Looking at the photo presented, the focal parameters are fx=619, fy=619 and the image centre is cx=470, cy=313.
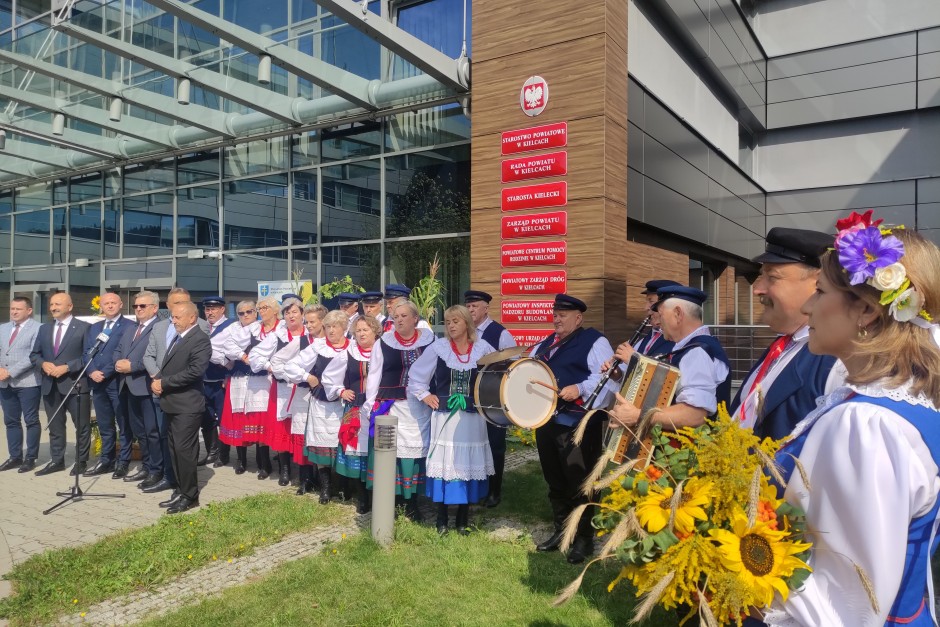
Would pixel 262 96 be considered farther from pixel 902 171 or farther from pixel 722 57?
Result: pixel 902 171

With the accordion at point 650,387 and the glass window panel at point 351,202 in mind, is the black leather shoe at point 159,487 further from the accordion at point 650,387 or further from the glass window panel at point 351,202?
the glass window panel at point 351,202

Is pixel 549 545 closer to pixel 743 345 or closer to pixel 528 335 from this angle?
pixel 528 335

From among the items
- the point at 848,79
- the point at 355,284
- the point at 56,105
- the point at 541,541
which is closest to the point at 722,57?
the point at 848,79

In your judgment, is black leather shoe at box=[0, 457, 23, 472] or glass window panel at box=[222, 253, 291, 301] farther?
glass window panel at box=[222, 253, 291, 301]

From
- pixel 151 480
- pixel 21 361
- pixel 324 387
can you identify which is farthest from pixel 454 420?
pixel 21 361

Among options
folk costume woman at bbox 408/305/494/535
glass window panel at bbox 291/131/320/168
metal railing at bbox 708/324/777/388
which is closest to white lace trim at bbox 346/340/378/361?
folk costume woman at bbox 408/305/494/535

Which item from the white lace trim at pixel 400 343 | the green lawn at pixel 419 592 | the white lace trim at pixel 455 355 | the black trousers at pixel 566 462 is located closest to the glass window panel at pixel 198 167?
the white lace trim at pixel 400 343

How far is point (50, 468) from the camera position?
727cm

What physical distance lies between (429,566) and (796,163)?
1706 cm

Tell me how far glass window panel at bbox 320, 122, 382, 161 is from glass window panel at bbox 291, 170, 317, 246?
0.59m

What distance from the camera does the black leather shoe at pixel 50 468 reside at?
7197 millimetres

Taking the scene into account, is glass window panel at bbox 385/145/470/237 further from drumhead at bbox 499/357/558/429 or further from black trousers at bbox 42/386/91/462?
drumhead at bbox 499/357/558/429

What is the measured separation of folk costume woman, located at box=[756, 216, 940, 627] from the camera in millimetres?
1360

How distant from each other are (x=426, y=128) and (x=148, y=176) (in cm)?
831
